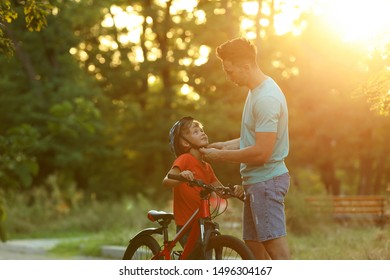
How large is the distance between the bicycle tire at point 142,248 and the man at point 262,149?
1.15 m

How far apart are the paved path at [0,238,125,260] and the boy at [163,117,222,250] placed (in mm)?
7705

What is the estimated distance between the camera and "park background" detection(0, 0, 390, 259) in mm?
24672

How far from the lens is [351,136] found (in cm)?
3188

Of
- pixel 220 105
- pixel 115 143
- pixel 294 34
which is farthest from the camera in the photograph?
pixel 115 143

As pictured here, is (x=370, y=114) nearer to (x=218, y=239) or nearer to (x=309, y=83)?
(x=309, y=83)

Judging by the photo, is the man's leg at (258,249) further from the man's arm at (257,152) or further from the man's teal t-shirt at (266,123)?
the man's arm at (257,152)

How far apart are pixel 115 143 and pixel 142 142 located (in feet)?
4.61

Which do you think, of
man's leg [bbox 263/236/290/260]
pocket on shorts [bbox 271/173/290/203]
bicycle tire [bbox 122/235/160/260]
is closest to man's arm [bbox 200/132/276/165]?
pocket on shorts [bbox 271/173/290/203]

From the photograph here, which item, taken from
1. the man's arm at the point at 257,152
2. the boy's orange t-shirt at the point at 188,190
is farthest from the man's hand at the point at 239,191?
the boy's orange t-shirt at the point at 188,190

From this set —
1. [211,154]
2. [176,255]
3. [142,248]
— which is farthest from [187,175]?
[142,248]

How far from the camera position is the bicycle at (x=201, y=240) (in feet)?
22.1

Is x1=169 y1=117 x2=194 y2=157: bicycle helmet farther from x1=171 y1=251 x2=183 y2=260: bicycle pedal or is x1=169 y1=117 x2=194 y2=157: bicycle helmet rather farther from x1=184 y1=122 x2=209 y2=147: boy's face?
x1=171 y1=251 x2=183 y2=260: bicycle pedal
